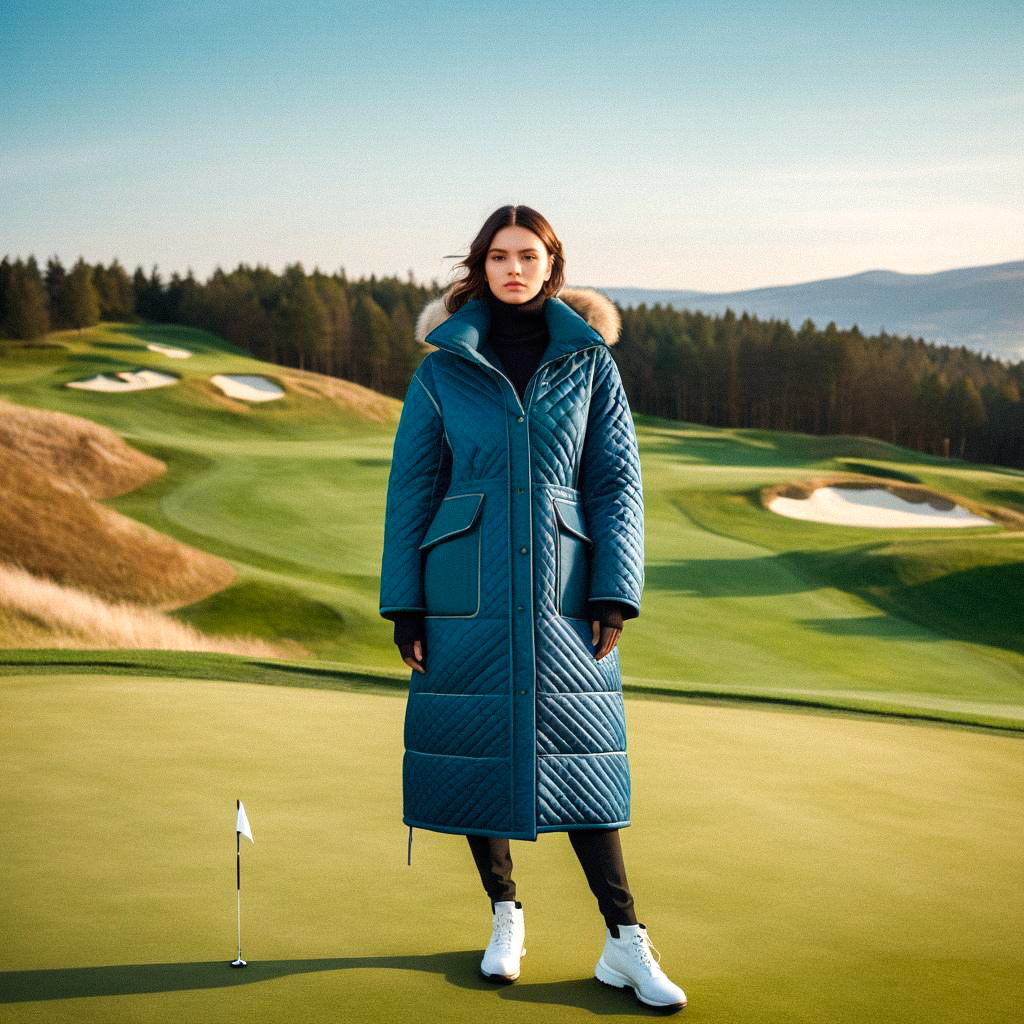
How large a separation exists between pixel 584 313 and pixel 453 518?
0.74 meters

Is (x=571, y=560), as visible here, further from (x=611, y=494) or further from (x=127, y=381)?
(x=127, y=381)

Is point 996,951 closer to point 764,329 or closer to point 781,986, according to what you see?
point 781,986

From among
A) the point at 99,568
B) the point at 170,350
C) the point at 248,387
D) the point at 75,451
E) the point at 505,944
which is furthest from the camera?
the point at 170,350

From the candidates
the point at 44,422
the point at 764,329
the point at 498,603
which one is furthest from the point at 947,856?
the point at 764,329

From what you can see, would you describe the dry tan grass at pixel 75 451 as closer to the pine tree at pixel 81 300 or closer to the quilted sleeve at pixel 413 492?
the quilted sleeve at pixel 413 492

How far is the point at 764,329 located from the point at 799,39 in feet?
150

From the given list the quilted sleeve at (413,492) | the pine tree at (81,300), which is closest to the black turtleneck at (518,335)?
the quilted sleeve at (413,492)

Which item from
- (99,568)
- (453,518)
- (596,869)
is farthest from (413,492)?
(99,568)

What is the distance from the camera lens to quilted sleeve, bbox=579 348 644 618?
3.55 metres

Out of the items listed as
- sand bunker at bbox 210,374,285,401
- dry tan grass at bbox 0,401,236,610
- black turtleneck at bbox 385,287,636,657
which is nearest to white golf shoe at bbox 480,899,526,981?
black turtleneck at bbox 385,287,636,657

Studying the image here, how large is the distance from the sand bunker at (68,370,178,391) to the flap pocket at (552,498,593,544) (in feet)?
135

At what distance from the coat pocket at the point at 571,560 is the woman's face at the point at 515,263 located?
0.62 metres

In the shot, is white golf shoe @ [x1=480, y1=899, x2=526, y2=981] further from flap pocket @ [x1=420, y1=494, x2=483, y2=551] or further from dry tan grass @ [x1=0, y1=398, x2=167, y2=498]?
dry tan grass @ [x1=0, y1=398, x2=167, y2=498]

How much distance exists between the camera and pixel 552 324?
3.69 m
